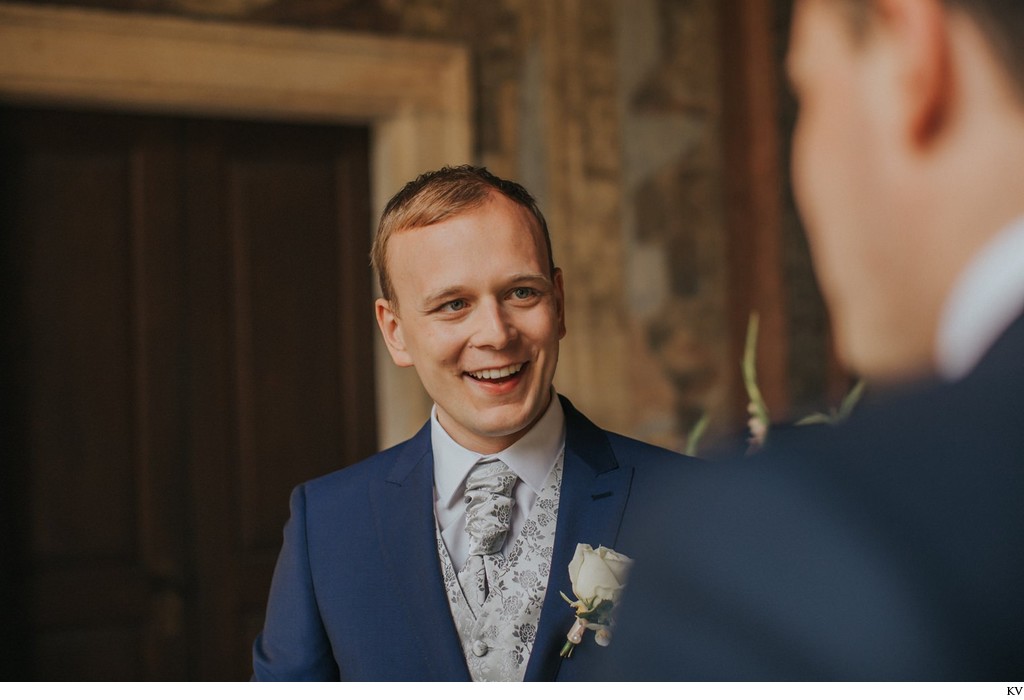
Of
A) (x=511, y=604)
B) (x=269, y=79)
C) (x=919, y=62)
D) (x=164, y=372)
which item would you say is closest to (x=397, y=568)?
(x=511, y=604)

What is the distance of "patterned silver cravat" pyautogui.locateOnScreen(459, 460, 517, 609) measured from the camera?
111cm

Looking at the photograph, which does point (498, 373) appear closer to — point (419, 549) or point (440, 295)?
point (440, 295)

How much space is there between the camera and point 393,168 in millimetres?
2660

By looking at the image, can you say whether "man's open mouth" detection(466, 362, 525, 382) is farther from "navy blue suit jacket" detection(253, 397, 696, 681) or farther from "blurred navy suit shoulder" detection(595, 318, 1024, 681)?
"blurred navy suit shoulder" detection(595, 318, 1024, 681)

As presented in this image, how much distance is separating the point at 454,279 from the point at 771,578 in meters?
0.74

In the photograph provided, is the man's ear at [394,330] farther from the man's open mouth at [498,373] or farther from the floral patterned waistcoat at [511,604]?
the floral patterned waistcoat at [511,604]

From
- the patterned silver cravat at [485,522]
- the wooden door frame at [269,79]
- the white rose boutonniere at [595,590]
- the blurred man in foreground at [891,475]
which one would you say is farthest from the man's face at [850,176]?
the wooden door frame at [269,79]

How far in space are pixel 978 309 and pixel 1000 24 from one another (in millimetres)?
137

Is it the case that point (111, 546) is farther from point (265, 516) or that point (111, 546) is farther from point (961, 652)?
point (961, 652)

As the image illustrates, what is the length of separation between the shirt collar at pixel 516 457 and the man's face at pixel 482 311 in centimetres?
4

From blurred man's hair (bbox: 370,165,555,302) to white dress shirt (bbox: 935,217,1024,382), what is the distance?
2.36ft

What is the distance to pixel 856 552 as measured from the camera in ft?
1.31

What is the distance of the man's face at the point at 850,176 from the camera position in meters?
0.39
